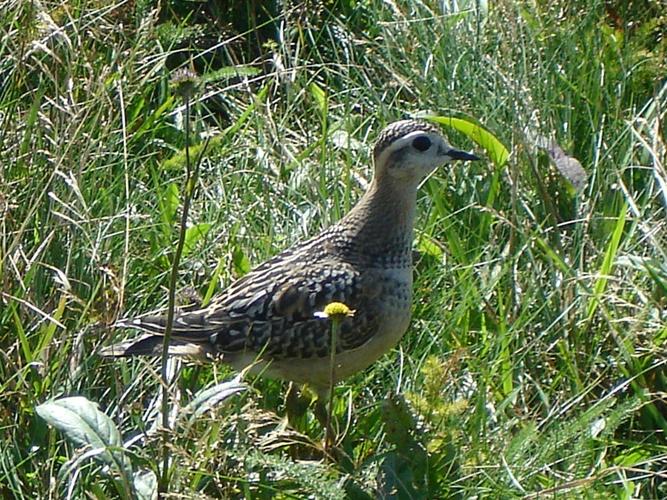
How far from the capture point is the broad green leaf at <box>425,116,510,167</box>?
5.45m

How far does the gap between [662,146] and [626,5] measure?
3.82 ft

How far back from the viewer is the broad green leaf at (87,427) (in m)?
3.90

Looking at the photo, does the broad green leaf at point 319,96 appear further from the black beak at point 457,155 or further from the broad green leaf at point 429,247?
the black beak at point 457,155

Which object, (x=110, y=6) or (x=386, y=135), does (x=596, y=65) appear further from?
(x=110, y=6)

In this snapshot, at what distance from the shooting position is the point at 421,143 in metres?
4.98

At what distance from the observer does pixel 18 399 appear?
4.45 meters

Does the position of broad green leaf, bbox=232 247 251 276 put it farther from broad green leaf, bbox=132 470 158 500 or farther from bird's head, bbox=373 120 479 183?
broad green leaf, bbox=132 470 158 500

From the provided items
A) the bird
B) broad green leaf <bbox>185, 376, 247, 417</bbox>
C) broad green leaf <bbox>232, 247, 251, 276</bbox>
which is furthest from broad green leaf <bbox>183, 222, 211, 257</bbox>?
broad green leaf <bbox>185, 376, 247, 417</bbox>

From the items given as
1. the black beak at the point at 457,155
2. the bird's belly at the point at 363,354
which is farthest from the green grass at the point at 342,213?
the black beak at the point at 457,155

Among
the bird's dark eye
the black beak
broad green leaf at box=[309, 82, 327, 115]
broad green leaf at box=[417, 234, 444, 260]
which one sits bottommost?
broad green leaf at box=[417, 234, 444, 260]

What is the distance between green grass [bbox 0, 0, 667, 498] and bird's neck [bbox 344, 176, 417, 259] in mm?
253

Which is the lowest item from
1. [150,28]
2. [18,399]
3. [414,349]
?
[414,349]

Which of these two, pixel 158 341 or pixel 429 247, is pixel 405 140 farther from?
pixel 158 341

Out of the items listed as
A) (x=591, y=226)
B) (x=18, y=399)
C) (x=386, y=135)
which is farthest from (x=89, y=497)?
(x=591, y=226)
